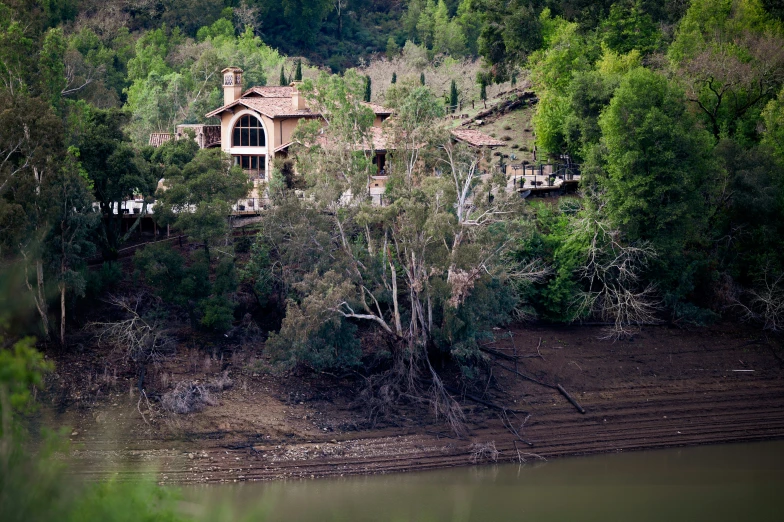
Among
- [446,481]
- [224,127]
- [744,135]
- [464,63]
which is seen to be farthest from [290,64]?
[446,481]

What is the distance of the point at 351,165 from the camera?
30.9 metres

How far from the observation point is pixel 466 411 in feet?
99.1

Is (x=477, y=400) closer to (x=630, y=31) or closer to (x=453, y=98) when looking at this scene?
(x=630, y=31)

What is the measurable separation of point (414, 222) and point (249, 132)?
1564 cm

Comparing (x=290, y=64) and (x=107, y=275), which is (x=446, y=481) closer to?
(x=107, y=275)

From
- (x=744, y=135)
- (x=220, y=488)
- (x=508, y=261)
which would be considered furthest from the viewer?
(x=744, y=135)

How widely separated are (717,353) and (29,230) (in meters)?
23.9

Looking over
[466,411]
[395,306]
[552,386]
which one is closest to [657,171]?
[552,386]

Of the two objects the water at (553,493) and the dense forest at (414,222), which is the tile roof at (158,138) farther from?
the water at (553,493)

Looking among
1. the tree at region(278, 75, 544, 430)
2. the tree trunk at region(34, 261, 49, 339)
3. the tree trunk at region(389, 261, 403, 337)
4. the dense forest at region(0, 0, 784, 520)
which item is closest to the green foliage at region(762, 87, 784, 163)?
the dense forest at region(0, 0, 784, 520)

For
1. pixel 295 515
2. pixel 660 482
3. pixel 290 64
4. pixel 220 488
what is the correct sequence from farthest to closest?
pixel 290 64 → pixel 660 482 → pixel 220 488 → pixel 295 515

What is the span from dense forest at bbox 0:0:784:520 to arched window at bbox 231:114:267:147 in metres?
3.85

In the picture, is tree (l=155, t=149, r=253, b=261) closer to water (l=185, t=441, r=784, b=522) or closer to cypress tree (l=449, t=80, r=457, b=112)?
water (l=185, t=441, r=784, b=522)

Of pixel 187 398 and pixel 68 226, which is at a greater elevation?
pixel 68 226
